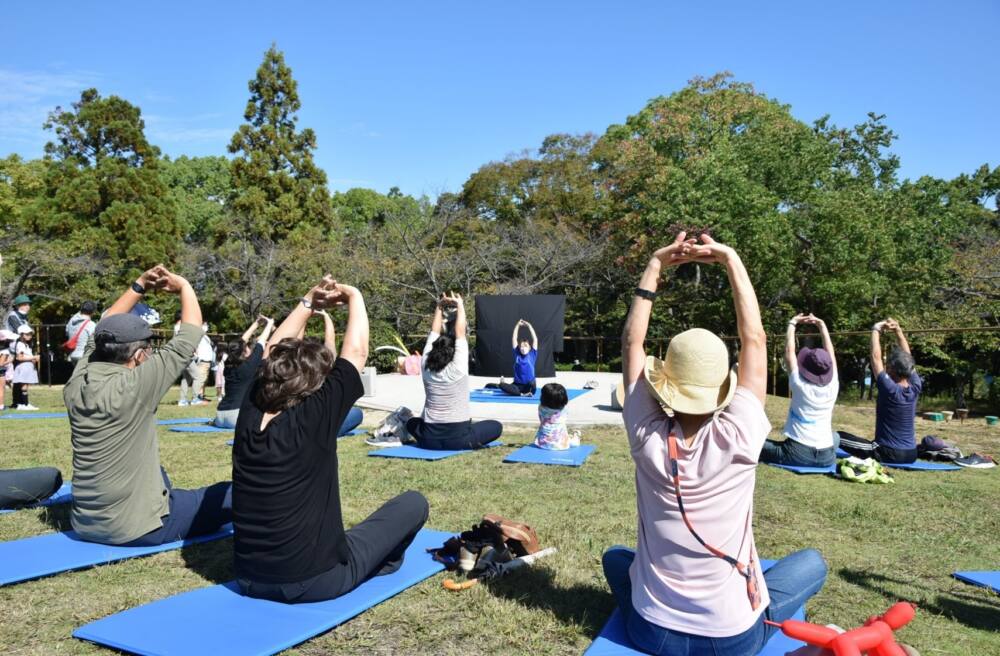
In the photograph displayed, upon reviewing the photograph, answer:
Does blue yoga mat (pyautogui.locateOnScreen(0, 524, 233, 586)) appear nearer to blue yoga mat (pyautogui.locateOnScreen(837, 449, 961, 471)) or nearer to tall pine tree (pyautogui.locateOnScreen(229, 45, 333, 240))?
blue yoga mat (pyautogui.locateOnScreen(837, 449, 961, 471))

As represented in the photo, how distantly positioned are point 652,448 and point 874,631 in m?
0.79

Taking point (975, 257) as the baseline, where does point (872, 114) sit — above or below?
above

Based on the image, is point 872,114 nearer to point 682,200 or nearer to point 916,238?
point 916,238

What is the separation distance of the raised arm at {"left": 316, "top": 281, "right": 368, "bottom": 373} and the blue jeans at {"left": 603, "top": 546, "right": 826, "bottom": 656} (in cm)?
128

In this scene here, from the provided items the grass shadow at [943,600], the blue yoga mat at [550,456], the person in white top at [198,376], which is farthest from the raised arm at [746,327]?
the person in white top at [198,376]

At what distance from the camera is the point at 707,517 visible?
2.33 metres

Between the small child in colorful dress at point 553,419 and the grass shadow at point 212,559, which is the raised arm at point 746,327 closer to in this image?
the grass shadow at point 212,559

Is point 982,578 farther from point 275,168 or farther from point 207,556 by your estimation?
point 275,168

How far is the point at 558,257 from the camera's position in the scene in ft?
70.9

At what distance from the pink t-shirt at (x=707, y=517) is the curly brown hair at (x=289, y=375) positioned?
130 centimetres

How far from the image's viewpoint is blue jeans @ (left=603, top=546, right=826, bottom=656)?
2367mm

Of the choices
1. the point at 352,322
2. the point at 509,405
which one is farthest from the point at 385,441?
the point at 352,322

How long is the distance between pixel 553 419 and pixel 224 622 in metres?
4.23

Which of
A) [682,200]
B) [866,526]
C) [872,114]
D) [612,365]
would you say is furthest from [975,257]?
[866,526]
